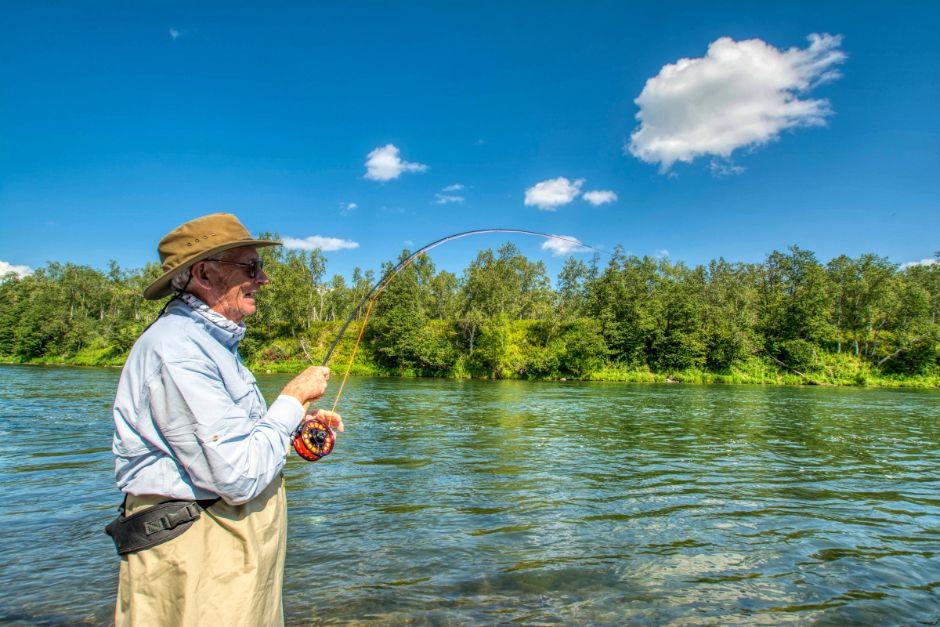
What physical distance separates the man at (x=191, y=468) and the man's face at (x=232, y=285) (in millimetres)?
90

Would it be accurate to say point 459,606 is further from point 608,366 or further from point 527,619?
point 608,366

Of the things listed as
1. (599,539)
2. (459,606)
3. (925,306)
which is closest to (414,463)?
(599,539)

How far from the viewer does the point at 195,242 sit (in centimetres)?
225

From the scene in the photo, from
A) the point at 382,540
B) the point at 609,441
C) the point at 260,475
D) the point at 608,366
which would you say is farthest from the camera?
the point at 608,366

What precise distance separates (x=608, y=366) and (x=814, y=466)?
44735 millimetres

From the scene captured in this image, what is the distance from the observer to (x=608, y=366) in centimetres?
5384

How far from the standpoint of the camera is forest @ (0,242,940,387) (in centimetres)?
5172

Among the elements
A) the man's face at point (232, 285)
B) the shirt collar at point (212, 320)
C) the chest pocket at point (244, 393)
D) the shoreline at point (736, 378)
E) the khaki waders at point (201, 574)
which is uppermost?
the man's face at point (232, 285)

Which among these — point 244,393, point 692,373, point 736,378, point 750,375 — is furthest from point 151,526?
point 750,375

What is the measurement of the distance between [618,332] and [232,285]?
5640cm

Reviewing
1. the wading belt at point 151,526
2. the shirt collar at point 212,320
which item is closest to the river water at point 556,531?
the wading belt at point 151,526

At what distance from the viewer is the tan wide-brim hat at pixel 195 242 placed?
2.20 m

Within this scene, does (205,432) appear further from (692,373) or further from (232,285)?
(692,373)

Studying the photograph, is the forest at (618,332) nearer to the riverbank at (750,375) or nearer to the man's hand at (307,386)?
the riverbank at (750,375)
